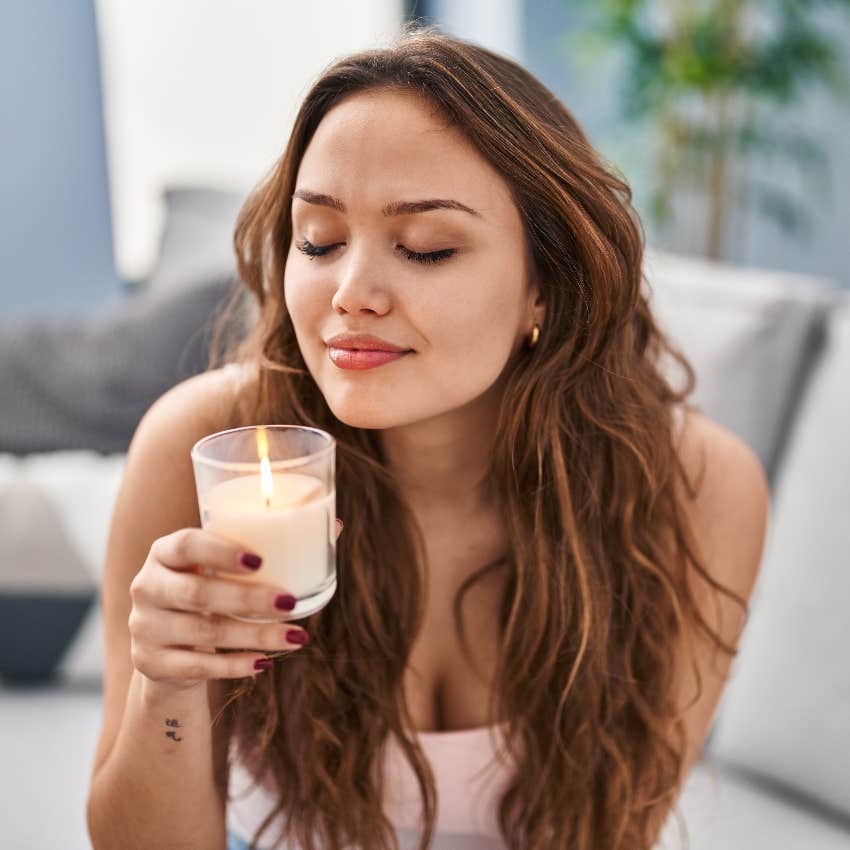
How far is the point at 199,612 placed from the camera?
0.85m

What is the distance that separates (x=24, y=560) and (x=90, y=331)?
0.50m

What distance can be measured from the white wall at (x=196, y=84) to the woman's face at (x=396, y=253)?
9.11 feet

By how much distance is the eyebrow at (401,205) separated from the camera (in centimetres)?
105

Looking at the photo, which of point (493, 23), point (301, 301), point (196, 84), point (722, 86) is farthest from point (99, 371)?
point (493, 23)

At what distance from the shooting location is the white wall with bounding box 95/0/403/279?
3818 millimetres

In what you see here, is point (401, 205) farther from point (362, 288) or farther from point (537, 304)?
point (537, 304)

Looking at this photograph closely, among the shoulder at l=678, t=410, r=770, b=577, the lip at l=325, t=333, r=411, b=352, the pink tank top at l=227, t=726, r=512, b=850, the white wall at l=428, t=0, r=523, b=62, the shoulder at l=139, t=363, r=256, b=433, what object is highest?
the white wall at l=428, t=0, r=523, b=62

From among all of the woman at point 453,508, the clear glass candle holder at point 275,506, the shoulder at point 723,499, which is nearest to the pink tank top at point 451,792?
the woman at point 453,508

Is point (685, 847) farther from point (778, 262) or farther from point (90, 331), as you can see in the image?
point (778, 262)

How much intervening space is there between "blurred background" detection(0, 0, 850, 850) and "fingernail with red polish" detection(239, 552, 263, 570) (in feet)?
2.31

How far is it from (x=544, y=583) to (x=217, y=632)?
0.60 m

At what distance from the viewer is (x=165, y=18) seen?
12.7ft

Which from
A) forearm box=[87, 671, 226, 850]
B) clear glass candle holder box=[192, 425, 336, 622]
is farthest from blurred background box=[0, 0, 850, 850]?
clear glass candle holder box=[192, 425, 336, 622]

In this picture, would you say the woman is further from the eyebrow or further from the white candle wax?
the white candle wax
